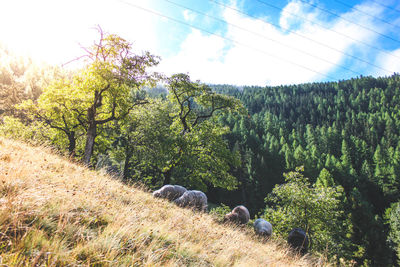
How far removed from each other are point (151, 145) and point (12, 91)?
27774mm

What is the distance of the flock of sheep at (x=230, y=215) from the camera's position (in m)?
11.1

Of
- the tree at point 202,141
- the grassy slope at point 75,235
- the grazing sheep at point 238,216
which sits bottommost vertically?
the grazing sheep at point 238,216

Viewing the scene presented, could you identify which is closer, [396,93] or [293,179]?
[293,179]

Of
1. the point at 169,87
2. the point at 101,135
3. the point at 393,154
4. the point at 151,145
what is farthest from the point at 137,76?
the point at 393,154

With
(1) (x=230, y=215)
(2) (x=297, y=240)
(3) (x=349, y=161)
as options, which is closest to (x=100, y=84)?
(1) (x=230, y=215)

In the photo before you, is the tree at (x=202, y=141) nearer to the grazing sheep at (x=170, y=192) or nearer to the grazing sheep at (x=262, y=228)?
the grazing sheep at (x=170, y=192)

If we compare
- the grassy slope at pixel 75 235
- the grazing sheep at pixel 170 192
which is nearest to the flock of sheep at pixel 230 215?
the grazing sheep at pixel 170 192

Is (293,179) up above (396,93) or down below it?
below

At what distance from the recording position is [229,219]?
12.9 m

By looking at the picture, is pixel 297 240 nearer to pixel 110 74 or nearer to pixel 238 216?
pixel 238 216

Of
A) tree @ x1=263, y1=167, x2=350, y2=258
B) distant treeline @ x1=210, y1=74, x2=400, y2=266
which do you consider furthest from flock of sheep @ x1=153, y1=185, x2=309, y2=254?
distant treeline @ x1=210, y1=74, x2=400, y2=266

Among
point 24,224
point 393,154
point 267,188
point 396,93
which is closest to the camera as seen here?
point 24,224

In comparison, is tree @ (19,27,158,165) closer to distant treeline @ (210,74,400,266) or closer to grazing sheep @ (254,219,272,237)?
grazing sheep @ (254,219,272,237)

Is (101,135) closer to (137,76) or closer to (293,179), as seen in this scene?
(137,76)
